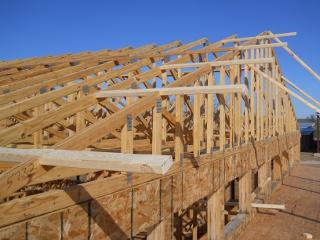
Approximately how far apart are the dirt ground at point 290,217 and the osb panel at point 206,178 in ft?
10.4

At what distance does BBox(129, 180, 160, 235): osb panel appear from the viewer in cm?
429

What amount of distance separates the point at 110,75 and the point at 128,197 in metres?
4.04

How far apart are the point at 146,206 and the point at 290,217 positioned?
7.62 m

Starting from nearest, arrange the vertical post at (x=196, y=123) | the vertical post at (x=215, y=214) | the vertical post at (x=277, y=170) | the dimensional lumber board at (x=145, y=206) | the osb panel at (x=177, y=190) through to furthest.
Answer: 1. the dimensional lumber board at (x=145, y=206)
2. the osb panel at (x=177, y=190)
3. the vertical post at (x=196, y=123)
4. the vertical post at (x=215, y=214)
5. the vertical post at (x=277, y=170)

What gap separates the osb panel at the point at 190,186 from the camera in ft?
18.1

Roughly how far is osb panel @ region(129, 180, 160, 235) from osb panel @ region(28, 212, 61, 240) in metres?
1.22

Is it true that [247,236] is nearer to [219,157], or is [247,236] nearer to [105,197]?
[219,157]

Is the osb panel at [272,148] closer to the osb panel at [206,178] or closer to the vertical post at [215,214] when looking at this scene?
the vertical post at [215,214]

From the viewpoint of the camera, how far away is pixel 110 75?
24.9 ft

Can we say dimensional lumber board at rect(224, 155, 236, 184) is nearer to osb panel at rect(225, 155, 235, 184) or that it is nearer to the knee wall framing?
osb panel at rect(225, 155, 235, 184)

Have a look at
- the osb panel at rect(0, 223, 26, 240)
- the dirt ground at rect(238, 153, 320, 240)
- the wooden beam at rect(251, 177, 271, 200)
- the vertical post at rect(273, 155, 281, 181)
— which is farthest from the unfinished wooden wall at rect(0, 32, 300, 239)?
the vertical post at rect(273, 155, 281, 181)

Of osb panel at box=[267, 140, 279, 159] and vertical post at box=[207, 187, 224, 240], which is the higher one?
osb panel at box=[267, 140, 279, 159]

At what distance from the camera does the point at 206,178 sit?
6.36 meters

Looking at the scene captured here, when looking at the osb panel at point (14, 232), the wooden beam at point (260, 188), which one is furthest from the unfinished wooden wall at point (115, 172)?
the wooden beam at point (260, 188)
